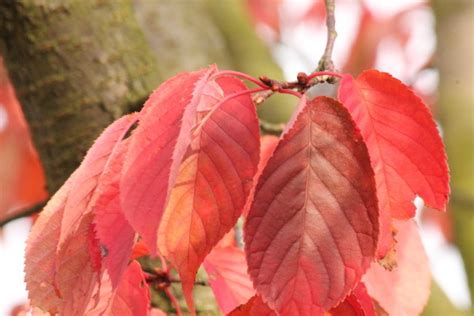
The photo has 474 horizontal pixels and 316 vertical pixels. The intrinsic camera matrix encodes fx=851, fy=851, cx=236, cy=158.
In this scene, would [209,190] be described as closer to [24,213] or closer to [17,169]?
[24,213]

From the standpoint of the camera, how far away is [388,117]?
0.84 m

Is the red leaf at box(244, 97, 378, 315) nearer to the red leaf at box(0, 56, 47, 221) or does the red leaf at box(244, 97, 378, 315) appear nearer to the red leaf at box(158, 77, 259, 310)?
the red leaf at box(158, 77, 259, 310)

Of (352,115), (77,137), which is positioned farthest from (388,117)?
(77,137)

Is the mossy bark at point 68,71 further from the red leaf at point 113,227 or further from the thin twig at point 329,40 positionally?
the red leaf at point 113,227

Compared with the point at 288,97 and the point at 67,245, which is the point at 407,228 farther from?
the point at 288,97

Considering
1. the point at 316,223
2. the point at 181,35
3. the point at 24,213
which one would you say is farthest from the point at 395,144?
the point at 181,35

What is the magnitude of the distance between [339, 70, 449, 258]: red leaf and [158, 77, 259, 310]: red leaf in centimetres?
12

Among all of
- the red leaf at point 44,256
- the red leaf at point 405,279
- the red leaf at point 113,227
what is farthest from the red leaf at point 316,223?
the red leaf at point 405,279

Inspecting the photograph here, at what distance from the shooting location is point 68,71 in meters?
1.42

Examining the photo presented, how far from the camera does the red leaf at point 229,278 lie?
108 cm

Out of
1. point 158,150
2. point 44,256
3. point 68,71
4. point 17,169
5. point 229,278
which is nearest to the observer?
point 158,150

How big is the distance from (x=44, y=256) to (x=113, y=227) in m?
0.12

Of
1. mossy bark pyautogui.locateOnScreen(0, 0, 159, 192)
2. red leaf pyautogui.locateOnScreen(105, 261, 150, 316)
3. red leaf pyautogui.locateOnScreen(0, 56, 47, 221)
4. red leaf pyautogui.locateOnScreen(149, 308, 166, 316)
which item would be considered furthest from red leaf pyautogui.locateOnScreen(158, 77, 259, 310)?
red leaf pyautogui.locateOnScreen(0, 56, 47, 221)

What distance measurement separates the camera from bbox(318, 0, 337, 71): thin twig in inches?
36.9
